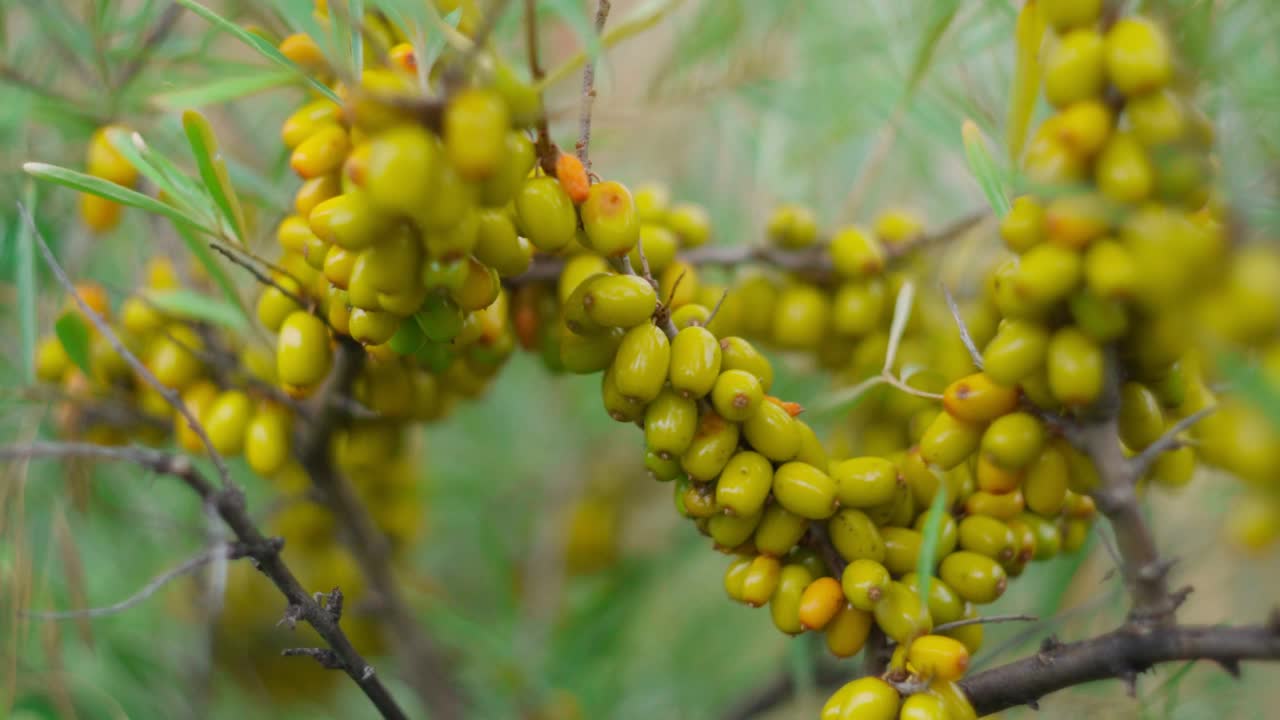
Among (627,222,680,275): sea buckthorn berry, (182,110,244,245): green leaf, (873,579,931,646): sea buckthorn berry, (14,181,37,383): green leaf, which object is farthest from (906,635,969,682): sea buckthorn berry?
(14,181,37,383): green leaf

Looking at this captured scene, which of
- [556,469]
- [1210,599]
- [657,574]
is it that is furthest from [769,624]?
[1210,599]

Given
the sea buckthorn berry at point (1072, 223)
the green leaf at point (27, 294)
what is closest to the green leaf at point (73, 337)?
the green leaf at point (27, 294)

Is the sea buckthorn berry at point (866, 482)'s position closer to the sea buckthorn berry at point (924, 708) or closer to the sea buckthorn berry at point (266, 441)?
the sea buckthorn berry at point (924, 708)

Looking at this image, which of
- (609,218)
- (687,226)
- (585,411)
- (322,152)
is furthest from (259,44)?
(585,411)

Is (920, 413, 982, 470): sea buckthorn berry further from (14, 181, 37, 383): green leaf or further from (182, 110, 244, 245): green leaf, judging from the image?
(14, 181, 37, 383): green leaf

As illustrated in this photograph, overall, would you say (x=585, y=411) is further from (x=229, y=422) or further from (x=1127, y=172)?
(x=1127, y=172)

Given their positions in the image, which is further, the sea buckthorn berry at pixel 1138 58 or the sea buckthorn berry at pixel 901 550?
the sea buckthorn berry at pixel 901 550
